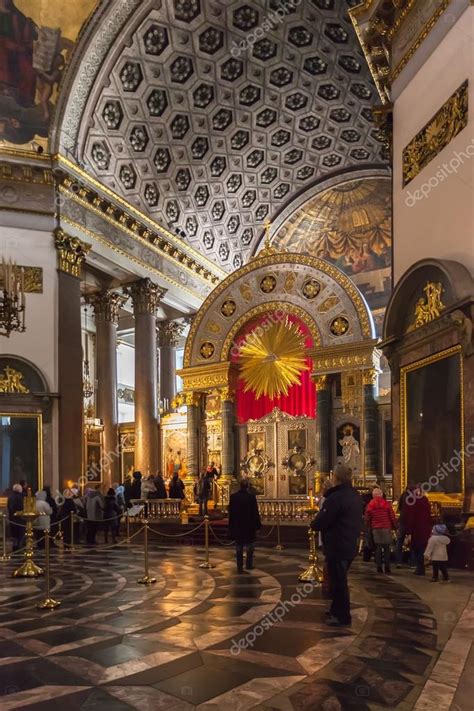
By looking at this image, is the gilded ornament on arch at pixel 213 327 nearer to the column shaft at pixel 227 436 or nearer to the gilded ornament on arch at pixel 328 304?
the column shaft at pixel 227 436

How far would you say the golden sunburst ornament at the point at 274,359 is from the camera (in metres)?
19.7

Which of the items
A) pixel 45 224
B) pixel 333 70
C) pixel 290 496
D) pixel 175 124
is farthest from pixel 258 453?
pixel 333 70

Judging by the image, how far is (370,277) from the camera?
29562mm

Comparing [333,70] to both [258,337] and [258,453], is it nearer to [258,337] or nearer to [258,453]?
[258,337]

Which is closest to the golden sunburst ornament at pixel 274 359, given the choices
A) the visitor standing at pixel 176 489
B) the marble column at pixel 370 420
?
the marble column at pixel 370 420

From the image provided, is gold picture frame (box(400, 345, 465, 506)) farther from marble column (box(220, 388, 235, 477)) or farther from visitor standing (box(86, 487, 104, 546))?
marble column (box(220, 388, 235, 477))

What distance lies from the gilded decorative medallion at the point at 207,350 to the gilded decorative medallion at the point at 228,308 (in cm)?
107

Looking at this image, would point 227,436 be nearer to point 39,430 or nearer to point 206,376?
point 206,376

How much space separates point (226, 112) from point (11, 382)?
12040mm

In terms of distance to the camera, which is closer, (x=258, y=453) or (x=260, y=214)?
(x=258, y=453)

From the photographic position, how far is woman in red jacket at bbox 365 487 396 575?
31.2 feet

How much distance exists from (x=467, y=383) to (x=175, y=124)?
1610 centimetres

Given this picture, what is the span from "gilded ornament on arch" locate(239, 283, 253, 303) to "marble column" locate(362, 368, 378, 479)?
14.8 feet

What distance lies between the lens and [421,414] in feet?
35.4
